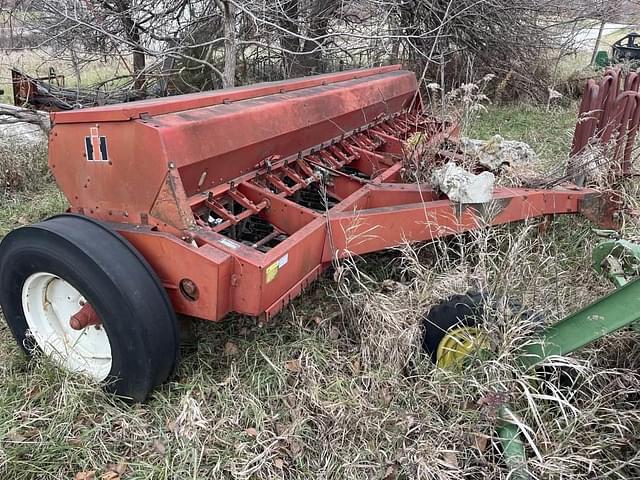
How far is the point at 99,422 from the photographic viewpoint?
238cm

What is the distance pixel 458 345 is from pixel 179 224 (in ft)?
4.56

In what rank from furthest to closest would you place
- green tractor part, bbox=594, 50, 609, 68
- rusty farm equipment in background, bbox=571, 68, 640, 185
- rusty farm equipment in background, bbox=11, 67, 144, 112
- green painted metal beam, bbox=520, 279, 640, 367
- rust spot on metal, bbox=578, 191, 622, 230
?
1. green tractor part, bbox=594, 50, 609, 68
2. rusty farm equipment in background, bbox=11, 67, 144, 112
3. rusty farm equipment in background, bbox=571, 68, 640, 185
4. rust spot on metal, bbox=578, 191, 622, 230
5. green painted metal beam, bbox=520, 279, 640, 367

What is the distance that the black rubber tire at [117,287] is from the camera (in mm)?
2217

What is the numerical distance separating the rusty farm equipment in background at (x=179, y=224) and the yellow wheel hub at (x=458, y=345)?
64 centimetres

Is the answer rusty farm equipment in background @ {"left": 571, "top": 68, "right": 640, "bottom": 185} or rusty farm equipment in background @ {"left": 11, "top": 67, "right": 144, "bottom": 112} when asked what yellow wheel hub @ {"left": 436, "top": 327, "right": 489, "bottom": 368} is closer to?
rusty farm equipment in background @ {"left": 571, "top": 68, "right": 640, "bottom": 185}

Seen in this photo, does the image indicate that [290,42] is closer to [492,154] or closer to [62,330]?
[492,154]

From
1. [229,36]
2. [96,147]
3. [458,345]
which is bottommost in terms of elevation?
[458,345]

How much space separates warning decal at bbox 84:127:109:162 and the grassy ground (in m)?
1.04

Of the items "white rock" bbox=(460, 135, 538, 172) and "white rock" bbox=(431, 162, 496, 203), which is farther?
"white rock" bbox=(460, 135, 538, 172)

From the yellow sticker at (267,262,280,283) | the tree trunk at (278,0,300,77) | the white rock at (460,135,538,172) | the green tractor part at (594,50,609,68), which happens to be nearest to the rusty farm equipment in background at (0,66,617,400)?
the yellow sticker at (267,262,280,283)

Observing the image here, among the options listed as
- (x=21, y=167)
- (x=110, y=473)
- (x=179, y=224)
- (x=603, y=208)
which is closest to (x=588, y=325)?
(x=603, y=208)

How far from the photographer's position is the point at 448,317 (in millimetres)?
2471

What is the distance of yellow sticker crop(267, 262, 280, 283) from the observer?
226cm

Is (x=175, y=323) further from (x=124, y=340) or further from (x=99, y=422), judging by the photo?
(x=99, y=422)
